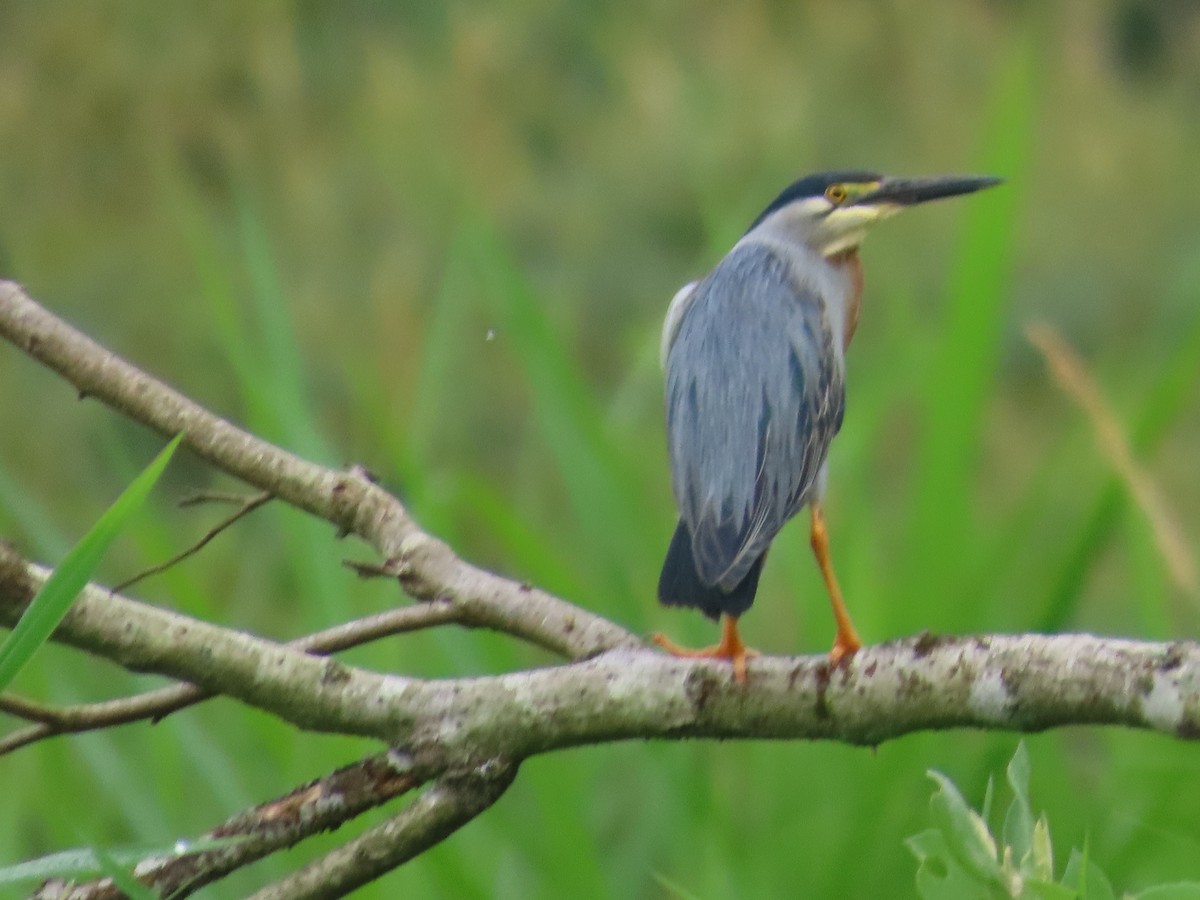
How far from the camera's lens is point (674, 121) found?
933 cm

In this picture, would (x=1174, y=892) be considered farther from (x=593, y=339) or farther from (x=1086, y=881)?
(x=593, y=339)

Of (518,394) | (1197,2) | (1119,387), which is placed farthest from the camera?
(1197,2)

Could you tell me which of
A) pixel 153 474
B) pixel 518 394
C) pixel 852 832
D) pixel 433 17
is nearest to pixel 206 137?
pixel 433 17

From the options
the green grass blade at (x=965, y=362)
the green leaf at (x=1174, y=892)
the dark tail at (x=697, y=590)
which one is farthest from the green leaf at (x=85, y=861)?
the green grass blade at (x=965, y=362)

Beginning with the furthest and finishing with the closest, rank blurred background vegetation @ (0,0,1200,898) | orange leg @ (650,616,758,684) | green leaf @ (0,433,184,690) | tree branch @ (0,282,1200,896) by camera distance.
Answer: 1. blurred background vegetation @ (0,0,1200,898)
2. orange leg @ (650,616,758,684)
3. tree branch @ (0,282,1200,896)
4. green leaf @ (0,433,184,690)

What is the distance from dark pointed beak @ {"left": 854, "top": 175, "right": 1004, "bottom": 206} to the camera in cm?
204

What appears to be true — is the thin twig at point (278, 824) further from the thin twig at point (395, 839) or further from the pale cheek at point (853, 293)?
the pale cheek at point (853, 293)

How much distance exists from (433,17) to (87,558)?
10.4 m

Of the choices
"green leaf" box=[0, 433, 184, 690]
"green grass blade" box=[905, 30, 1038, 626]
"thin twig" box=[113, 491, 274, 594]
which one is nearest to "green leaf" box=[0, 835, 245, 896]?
"green leaf" box=[0, 433, 184, 690]

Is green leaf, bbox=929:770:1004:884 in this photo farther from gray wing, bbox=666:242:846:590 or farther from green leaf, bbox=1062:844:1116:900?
gray wing, bbox=666:242:846:590

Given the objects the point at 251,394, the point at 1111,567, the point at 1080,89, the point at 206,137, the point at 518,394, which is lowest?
the point at 1111,567

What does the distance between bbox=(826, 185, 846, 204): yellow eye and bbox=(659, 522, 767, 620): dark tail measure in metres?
0.71

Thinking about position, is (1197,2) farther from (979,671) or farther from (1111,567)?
(979,671)

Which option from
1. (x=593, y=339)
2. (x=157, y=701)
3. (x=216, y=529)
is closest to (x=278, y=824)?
(x=157, y=701)
